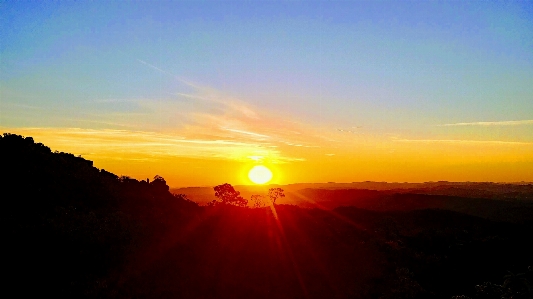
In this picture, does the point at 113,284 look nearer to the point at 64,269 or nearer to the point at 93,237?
the point at 64,269

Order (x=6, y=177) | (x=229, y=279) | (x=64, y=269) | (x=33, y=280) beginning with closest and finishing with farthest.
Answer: (x=33, y=280), (x=64, y=269), (x=229, y=279), (x=6, y=177)

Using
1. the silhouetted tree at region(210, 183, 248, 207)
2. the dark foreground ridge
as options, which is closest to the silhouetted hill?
the dark foreground ridge

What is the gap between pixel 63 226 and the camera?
81.8 feet

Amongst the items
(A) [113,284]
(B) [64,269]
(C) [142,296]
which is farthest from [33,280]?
(C) [142,296]

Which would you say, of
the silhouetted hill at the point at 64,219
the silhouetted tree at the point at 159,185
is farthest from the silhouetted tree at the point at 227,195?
the silhouetted hill at the point at 64,219

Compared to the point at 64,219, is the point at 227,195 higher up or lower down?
lower down

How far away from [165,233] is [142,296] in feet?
39.2

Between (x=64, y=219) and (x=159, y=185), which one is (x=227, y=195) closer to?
(x=159, y=185)

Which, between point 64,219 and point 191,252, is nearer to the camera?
point 64,219

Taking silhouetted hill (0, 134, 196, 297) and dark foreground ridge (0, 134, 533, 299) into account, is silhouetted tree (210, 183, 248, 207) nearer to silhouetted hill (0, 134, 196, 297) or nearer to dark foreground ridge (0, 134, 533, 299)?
silhouetted hill (0, 134, 196, 297)

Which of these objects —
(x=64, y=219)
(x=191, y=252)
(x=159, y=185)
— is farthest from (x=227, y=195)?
(x=64, y=219)

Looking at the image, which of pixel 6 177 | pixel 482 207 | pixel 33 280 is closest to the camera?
pixel 33 280

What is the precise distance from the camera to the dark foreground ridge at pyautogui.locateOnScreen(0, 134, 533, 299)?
67.9 ft

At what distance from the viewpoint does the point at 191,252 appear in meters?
27.7
